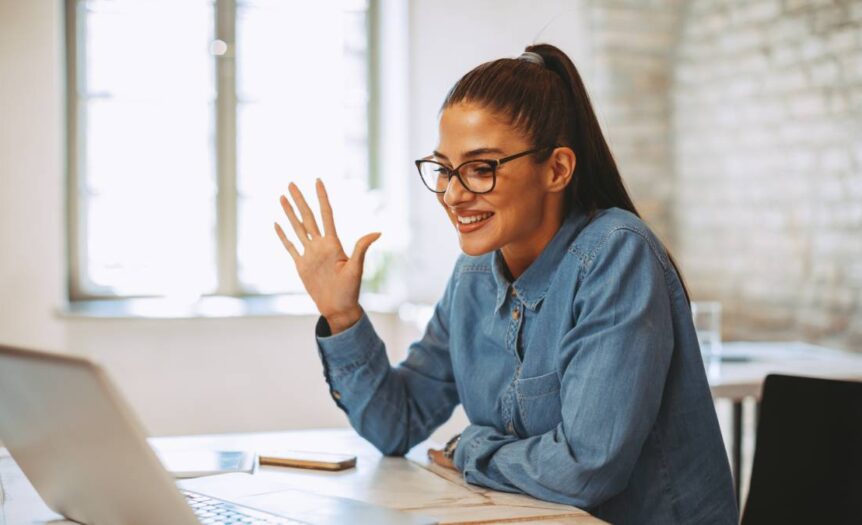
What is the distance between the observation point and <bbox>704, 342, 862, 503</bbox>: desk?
2518 millimetres

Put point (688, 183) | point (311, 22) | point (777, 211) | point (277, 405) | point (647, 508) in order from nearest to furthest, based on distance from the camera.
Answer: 1. point (647, 508)
2. point (777, 211)
3. point (688, 183)
4. point (277, 405)
5. point (311, 22)

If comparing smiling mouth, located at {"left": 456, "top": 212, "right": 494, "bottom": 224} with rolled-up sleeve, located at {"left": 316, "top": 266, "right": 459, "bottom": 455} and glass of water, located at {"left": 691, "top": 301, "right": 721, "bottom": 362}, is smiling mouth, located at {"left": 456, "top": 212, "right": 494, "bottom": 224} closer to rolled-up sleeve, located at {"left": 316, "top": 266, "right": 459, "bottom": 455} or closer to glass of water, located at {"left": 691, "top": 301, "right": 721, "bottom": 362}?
rolled-up sleeve, located at {"left": 316, "top": 266, "right": 459, "bottom": 455}

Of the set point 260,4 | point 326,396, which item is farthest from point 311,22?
point 326,396

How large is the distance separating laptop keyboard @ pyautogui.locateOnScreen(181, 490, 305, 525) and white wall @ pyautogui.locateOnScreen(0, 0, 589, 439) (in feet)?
9.61

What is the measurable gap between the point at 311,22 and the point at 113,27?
863 millimetres

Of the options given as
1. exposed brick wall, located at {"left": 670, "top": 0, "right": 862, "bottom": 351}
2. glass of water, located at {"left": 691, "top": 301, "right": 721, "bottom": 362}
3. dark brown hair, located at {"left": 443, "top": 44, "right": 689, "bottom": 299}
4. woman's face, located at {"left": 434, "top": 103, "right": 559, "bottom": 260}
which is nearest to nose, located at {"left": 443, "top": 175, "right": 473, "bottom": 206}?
woman's face, located at {"left": 434, "top": 103, "right": 559, "bottom": 260}

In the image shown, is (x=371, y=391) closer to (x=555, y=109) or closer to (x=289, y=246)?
(x=289, y=246)

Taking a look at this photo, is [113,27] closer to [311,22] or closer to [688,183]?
[311,22]

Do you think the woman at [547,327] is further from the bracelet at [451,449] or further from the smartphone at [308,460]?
the smartphone at [308,460]

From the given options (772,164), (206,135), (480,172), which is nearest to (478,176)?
(480,172)

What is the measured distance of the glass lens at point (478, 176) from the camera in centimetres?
145

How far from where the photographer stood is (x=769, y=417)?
5.10 ft

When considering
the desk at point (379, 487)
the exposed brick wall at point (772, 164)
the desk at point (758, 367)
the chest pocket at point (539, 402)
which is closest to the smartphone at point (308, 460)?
the desk at point (379, 487)

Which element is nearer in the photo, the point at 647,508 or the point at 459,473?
the point at 647,508
